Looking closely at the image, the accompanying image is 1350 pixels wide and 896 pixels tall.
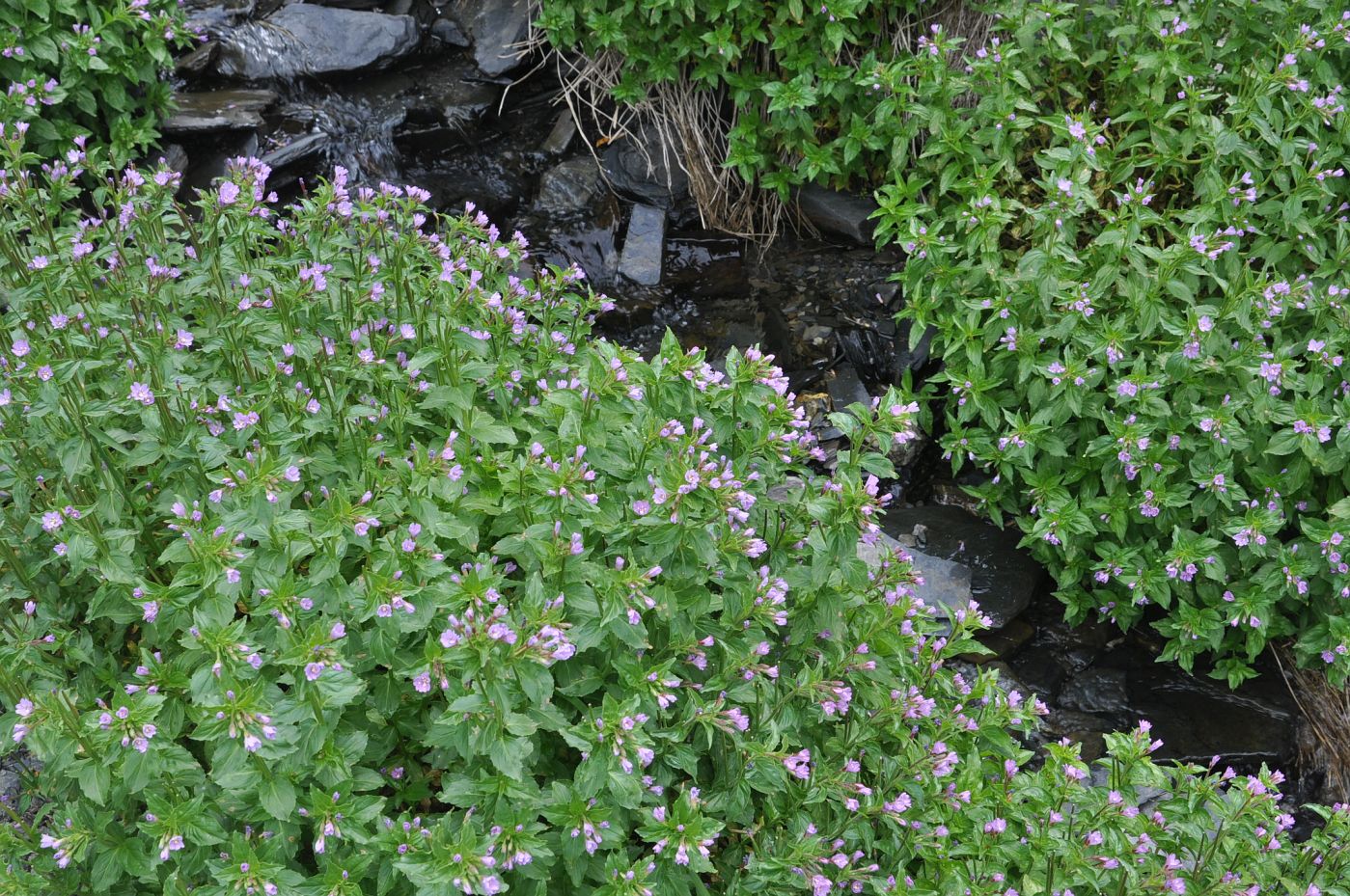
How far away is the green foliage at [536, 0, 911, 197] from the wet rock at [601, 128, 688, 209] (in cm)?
40

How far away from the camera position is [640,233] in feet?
22.8

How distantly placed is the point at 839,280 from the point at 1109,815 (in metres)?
4.05

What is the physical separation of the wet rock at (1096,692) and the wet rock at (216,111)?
5.83 meters

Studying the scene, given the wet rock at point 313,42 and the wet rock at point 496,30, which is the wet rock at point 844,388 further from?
the wet rock at point 313,42

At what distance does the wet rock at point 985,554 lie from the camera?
4914 mm

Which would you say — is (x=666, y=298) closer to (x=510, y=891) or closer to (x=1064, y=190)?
(x=1064, y=190)

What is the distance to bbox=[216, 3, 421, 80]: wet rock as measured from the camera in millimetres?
7719

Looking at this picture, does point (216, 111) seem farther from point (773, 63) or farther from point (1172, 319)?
point (1172, 319)

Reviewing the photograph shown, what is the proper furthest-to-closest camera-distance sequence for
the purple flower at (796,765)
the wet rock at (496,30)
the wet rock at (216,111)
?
the wet rock at (496,30), the wet rock at (216,111), the purple flower at (796,765)

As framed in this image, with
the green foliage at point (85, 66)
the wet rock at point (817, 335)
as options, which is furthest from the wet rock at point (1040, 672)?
the green foliage at point (85, 66)

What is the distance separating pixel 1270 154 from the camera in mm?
4594

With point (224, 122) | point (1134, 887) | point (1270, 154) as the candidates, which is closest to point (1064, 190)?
point (1270, 154)

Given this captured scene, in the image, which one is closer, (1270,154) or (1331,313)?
(1331,313)

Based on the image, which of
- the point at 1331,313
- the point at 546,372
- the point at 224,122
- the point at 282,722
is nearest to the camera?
the point at 282,722
